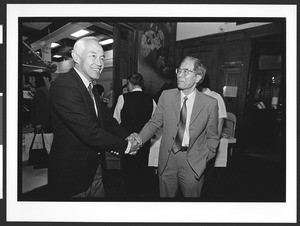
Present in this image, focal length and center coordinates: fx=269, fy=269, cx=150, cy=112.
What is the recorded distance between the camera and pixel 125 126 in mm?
2246

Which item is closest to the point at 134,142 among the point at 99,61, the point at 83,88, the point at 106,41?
the point at 83,88

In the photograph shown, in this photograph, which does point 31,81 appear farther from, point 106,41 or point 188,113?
point 188,113

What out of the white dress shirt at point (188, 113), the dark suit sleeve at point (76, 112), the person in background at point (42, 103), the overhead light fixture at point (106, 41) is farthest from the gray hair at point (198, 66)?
the person in background at point (42, 103)

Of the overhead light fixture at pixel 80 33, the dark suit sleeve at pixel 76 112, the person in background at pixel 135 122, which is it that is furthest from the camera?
the person in background at pixel 135 122

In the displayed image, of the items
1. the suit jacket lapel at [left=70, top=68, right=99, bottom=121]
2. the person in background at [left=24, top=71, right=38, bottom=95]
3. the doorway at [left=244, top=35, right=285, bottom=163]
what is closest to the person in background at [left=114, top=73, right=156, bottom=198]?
the suit jacket lapel at [left=70, top=68, right=99, bottom=121]

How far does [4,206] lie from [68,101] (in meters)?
1.05

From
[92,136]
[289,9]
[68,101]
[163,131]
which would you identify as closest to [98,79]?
[68,101]

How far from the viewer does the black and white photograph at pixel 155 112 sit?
2094 millimetres

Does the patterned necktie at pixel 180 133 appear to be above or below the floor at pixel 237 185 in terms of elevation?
above

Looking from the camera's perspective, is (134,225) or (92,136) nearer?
(92,136)

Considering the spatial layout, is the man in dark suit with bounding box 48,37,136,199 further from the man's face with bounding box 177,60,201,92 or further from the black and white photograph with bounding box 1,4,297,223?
the man's face with bounding box 177,60,201,92

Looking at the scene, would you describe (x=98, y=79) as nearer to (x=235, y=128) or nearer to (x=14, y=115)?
(x=14, y=115)

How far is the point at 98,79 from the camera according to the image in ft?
6.96

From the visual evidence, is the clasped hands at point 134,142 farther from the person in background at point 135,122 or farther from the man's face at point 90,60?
the man's face at point 90,60
